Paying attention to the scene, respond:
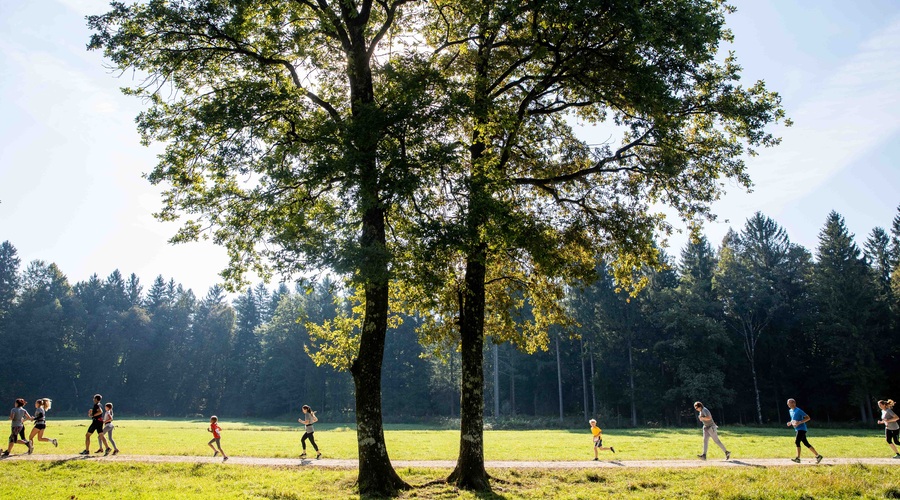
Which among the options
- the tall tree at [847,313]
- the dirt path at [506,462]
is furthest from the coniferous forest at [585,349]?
the dirt path at [506,462]

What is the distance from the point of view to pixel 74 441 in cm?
2664

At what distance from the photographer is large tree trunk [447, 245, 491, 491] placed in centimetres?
1412

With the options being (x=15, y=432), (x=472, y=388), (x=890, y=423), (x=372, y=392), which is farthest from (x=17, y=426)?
(x=890, y=423)

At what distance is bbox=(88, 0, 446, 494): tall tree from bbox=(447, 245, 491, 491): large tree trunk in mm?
1914

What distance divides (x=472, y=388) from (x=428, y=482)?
2.68m

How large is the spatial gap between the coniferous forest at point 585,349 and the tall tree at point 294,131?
63.5 feet

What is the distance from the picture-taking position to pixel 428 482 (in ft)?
47.9

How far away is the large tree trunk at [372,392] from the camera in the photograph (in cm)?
1347

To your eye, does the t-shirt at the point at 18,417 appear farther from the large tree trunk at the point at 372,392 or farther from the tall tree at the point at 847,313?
the tall tree at the point at 847,313

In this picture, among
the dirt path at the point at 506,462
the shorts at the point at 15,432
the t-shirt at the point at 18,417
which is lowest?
the dirt path at the point at 506,462

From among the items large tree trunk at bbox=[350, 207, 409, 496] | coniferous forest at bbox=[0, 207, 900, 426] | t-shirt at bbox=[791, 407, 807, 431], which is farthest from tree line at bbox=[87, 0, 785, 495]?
coniferous forest at bbox=[0, 207, 900, 426]

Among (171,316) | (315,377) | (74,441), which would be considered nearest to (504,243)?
(74,441)

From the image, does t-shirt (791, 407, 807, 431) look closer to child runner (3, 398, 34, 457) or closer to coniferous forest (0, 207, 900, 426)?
coniferous forest (0, 207, 900, 426)

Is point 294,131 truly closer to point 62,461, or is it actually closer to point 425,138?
point 425,138
